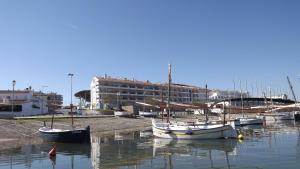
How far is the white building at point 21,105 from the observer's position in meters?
85.5

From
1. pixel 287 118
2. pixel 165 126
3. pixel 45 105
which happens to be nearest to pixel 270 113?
pixel 287 118

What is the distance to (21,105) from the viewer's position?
88812 mm

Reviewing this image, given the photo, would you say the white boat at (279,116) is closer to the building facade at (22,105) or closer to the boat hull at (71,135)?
the building facade at (22,105)

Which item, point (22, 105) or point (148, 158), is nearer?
point (148, 158)

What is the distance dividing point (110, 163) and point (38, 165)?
5534mm

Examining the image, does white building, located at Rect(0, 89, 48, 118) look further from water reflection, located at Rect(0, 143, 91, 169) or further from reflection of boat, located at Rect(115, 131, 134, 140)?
water reflection, located at Rect(0, 143, 91, 169)

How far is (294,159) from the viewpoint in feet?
85.0

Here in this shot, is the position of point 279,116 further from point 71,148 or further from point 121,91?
point 121,91

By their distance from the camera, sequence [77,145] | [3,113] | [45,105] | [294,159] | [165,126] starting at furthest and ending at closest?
[45,105], [3,113], [165,126], [77,145], [294,159]

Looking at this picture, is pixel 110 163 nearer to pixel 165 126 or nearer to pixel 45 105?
pixel 165 126

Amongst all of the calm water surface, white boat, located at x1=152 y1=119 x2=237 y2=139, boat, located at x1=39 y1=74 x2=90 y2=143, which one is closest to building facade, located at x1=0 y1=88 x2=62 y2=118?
boat, located at x1=39 y1=74 x2=90 y2=143

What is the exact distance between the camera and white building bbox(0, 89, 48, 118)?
85500 millimetres

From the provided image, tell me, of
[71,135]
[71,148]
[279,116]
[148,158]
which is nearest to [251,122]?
[279,116]

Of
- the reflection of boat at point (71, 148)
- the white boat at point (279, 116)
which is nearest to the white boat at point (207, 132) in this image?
the reflection of boat at point (71, 148)
